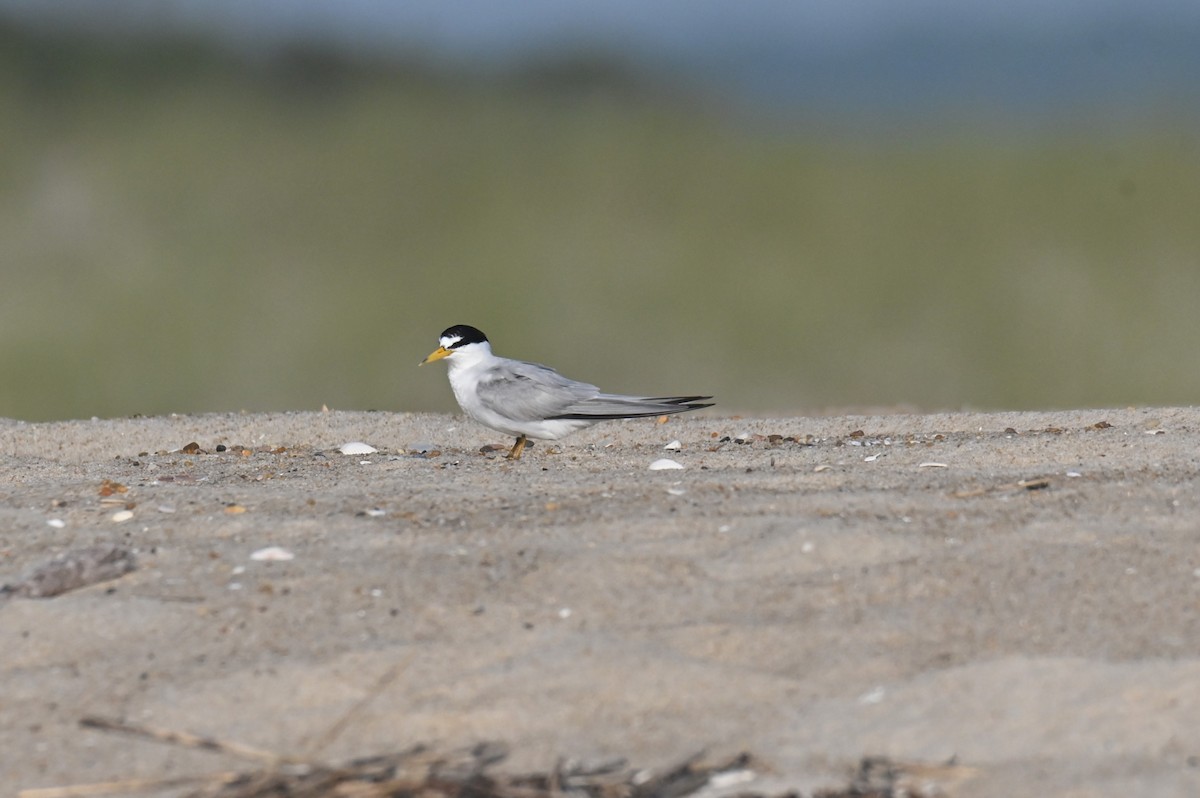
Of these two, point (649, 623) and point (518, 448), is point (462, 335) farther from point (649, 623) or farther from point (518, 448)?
point (649, 623)

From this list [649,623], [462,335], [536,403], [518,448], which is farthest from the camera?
[462,335]

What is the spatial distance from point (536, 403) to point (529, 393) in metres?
0.04

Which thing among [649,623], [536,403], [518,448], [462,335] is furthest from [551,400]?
[649,623]

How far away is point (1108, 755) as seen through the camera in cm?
218

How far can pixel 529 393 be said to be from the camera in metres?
5.29

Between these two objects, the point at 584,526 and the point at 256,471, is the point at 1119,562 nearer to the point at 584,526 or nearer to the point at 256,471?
the point at 584,526

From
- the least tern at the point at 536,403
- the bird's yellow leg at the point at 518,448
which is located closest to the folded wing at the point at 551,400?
the least tern at the point at 536,403

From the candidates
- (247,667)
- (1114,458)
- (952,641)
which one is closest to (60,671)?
(247,667)

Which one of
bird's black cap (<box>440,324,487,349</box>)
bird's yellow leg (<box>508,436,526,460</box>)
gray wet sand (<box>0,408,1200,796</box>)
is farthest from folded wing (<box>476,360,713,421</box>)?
gray wet sand (<box>0,408,1200,796</box>)

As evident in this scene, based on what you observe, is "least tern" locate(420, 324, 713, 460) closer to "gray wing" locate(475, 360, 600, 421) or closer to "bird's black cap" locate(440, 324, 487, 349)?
"gray wing" locate(475, 360, 600, 421)

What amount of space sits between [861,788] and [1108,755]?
0.39m

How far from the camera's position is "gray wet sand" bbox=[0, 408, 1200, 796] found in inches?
90.1

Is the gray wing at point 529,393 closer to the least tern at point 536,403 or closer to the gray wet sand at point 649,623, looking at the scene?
the least tern at point 536,403

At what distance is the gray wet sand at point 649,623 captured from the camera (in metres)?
2.29
